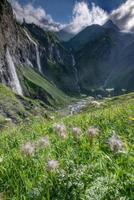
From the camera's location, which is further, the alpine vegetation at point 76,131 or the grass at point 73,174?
the alpine vegetation at point 76,131

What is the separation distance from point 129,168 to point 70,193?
1.00m

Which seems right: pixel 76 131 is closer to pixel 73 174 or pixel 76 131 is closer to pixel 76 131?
pixel 76 131

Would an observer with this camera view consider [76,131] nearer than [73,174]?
No

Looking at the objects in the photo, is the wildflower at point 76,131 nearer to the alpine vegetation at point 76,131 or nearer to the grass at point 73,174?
the alpine vegetation at point 76,131

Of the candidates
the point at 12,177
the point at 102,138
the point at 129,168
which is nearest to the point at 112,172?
the point at 129,168

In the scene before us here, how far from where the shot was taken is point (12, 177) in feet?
22.9

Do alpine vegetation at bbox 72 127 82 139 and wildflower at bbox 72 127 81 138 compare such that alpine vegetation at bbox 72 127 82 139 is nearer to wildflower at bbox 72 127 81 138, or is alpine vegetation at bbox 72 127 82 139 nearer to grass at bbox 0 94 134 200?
wildflower at bbox 72 127 81 138

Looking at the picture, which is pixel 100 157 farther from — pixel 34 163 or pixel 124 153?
pixel 34 163

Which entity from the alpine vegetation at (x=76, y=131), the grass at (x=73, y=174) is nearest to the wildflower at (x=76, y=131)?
the alpine vegetation at (x=76, y=131)

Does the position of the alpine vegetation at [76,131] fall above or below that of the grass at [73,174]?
above

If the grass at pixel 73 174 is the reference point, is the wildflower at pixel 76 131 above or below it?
above

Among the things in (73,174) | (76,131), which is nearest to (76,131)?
(76,131)

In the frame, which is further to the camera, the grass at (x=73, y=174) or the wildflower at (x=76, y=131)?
the wildflower at (x=76, y=131)

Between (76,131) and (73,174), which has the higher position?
(76,131)
